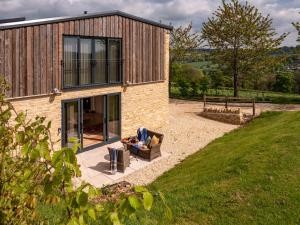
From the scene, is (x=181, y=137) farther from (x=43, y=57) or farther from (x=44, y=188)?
(x=44, y=188)

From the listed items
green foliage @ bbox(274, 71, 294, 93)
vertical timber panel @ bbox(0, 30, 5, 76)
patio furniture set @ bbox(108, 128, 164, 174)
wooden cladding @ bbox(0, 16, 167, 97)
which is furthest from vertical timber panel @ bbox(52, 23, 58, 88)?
green foliage @ bbox(274, 71, 294, 93)

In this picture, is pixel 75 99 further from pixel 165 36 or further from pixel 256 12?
pixel 256 12

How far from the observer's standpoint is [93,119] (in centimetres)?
1823

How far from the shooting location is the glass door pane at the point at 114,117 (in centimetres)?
1767

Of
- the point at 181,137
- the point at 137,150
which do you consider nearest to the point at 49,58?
the point at 137,150

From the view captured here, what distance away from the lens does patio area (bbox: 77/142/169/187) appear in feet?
41.4

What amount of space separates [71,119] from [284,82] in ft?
159

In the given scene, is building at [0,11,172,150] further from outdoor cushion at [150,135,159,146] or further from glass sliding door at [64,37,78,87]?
outdoor cushion at [150,135,159,146]

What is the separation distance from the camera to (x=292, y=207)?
7273mm

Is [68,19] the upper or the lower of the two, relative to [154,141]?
upper

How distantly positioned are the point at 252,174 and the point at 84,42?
33.2 ft

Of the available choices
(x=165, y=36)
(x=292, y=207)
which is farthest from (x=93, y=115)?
(x=292, y=207)

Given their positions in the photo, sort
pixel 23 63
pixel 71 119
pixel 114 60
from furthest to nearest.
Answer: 1. pixel 114 60
2. pixel 71 119
3. pixel 23 63

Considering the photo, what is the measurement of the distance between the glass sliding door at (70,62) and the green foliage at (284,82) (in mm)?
47451
